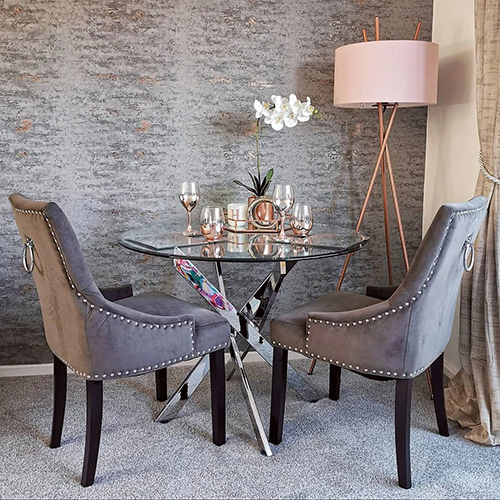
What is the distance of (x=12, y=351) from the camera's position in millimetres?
3357

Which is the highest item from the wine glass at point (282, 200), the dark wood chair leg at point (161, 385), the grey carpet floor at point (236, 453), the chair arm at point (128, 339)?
the wine glass at point (282, 200)

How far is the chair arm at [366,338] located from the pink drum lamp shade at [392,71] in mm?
1123

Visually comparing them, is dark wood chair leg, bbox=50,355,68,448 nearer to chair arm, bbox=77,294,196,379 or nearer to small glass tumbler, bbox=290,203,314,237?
chair arm, bbox=77,294,196,379

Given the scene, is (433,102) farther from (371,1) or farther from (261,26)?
(261,26)

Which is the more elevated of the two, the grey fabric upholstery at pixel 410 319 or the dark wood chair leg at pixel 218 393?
the grey fabric upholstery at pixel 410 319

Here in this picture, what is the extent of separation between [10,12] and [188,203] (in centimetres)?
133

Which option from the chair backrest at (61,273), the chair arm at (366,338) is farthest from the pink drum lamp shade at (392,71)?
the chair backrest at (61,273)

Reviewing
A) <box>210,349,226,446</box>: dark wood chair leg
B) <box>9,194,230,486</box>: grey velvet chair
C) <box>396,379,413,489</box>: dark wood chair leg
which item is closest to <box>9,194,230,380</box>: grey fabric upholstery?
<box>9,194,230,486</box>: grey velvet chair

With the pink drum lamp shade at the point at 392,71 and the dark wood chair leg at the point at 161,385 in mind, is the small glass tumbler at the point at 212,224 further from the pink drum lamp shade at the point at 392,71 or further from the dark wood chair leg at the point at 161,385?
the pink drum lamp shade at the point at 392,71

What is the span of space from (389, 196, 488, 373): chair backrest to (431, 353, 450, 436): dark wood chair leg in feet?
0.88

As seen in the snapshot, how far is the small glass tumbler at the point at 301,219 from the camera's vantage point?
2.63 metres

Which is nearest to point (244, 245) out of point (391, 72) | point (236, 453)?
point (236, 453)

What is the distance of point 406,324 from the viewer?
7.06ft

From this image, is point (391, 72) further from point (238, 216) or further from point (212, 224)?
point (212, 224)
